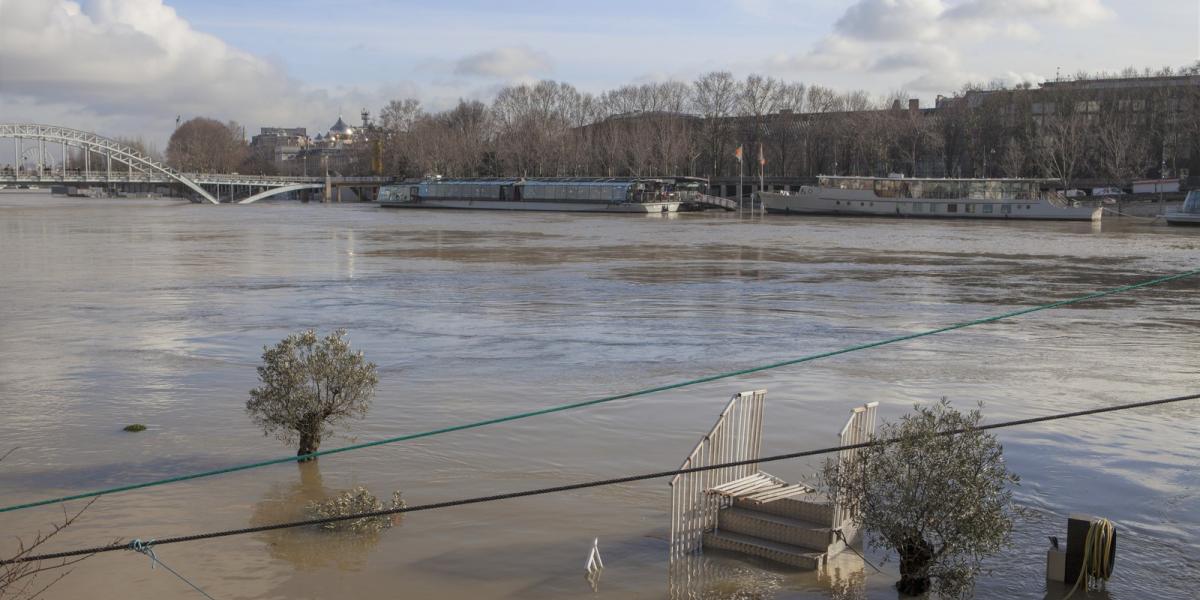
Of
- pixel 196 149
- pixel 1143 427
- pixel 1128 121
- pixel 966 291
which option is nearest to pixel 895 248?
pixel 966 291

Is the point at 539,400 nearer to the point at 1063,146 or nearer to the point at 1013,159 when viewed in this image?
the point at 1063,146

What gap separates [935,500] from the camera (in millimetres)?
7352

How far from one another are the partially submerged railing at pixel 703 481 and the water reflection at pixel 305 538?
242 cm

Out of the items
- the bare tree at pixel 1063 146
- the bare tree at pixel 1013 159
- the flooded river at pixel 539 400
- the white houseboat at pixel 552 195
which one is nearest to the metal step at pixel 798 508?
the flooded river at pixel 539 400

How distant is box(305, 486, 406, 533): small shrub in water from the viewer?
8.97 metres

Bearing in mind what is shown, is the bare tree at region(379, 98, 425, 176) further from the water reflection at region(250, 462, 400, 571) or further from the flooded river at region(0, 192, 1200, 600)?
the water reflection at region(250, 462, 400, 571)

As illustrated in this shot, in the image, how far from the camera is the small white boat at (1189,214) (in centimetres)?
6100

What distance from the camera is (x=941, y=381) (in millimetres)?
15266

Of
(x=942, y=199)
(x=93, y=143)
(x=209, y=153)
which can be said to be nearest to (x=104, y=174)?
(x=93, y=143)

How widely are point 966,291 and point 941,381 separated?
44.5ft

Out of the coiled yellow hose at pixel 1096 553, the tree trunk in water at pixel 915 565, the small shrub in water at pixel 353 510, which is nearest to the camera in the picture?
the tree trunk in water at pixel 915 565

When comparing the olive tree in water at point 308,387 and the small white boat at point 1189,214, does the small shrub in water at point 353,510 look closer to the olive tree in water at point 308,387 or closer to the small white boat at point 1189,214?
the olive tree in water at point 308,387

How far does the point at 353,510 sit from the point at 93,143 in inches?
4504

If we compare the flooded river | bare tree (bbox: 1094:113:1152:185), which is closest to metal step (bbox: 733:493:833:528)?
the flooded river
